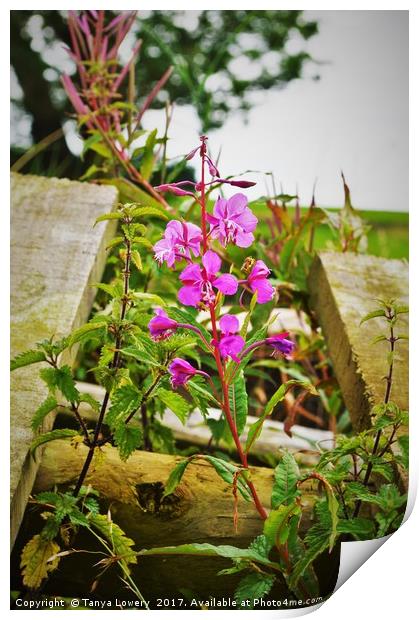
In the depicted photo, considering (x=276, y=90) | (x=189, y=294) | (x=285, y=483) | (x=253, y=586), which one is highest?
(x=276, y=90)

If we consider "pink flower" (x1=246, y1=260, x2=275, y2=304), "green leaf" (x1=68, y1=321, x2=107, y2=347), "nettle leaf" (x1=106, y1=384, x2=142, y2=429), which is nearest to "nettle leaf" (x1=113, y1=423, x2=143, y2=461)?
"nettle leaf" (x1=106, y1=384, x2=142, y2=429)

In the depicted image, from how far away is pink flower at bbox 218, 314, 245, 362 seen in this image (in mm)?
828

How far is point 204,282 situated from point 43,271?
1.17 ft

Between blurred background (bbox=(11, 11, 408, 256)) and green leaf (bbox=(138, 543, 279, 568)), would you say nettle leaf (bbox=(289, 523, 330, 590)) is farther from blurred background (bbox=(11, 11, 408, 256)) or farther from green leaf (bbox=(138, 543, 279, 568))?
blurred background (bbox=(11, 11, 408, 256))

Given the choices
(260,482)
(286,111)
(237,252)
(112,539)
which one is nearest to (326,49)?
(286,111)

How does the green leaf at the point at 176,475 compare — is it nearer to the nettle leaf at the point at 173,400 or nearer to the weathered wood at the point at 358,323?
the nettle leaf at the point at 173,400

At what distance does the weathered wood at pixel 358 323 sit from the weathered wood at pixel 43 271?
38 centimetres

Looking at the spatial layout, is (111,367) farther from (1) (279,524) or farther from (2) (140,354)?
(1) (279,524)

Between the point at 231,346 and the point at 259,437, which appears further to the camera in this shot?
the point at 259,437

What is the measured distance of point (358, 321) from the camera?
111cm

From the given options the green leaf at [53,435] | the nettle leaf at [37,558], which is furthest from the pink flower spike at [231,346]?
the nettle leaf at [37,558]

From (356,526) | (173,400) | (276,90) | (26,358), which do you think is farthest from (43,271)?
(356,526)

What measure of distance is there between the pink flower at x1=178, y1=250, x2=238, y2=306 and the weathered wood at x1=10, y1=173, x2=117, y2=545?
25 cm

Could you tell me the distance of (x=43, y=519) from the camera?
913 mm
